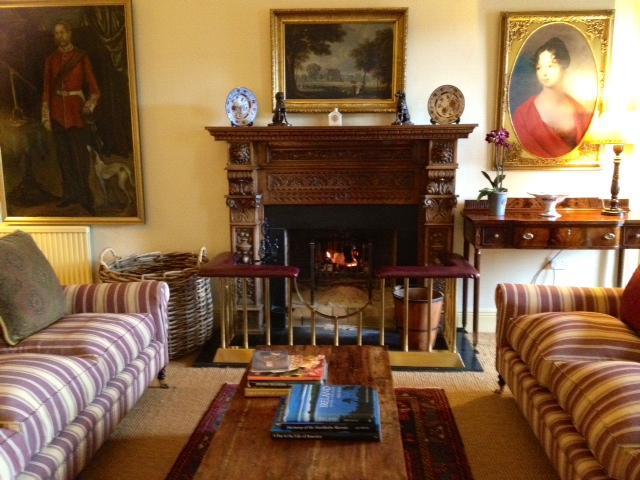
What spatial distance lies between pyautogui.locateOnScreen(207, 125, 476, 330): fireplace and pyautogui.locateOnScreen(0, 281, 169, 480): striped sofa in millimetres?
984

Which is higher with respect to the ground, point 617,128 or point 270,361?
point 617,128

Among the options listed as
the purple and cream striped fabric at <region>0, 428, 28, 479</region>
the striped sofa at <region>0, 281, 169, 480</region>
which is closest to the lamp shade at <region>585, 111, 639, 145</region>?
the striped sofa at <region>0, 281, 169, 480</region>

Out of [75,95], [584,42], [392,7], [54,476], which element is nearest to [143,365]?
[54,476]

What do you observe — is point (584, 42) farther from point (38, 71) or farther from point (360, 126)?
point (38, 71)

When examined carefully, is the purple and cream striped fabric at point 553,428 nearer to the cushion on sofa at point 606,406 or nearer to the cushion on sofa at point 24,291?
the cushion on sofa at point 606,406

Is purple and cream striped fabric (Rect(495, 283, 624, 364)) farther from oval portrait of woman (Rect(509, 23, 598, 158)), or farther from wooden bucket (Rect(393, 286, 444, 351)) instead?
oval portrait of woman (Rect(509, 23, 598, 158))

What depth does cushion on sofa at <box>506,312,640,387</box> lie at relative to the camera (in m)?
2.04

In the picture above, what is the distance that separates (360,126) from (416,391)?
1606mm

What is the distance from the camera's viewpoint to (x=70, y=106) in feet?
11.8

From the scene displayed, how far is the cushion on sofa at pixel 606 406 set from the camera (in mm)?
1499

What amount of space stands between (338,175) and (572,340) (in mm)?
1875

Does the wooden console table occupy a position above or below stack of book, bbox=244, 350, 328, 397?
above

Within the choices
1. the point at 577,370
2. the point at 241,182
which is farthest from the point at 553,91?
the point at 577,370

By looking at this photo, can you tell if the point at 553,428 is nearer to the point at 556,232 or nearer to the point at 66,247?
the point at 556,232
